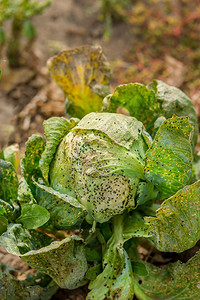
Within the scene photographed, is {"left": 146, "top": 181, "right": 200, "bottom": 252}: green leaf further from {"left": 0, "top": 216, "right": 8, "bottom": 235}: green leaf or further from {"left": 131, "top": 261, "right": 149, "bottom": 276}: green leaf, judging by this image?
{"left": 0, "top": 216, "right": 8, "bottom": 235}: green leaf

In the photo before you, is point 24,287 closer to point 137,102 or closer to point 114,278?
point 114,278

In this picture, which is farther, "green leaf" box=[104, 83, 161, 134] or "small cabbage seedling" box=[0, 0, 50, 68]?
"small cabbage seedling" box=[0, 0, 50, 68]

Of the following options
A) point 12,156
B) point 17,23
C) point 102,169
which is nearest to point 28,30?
point 17,23

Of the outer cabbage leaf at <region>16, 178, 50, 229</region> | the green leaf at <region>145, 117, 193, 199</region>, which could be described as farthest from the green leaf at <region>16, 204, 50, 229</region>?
the green leaf at <region>145, 117, 193, 199</region>

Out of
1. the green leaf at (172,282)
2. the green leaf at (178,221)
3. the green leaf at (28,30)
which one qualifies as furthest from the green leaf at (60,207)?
the green leaf at (28,30)

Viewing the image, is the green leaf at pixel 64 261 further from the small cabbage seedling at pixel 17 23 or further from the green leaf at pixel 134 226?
the small cabbage seedling at pixel 17 23

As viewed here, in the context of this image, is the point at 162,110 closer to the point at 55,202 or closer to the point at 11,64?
the point at 55,202
